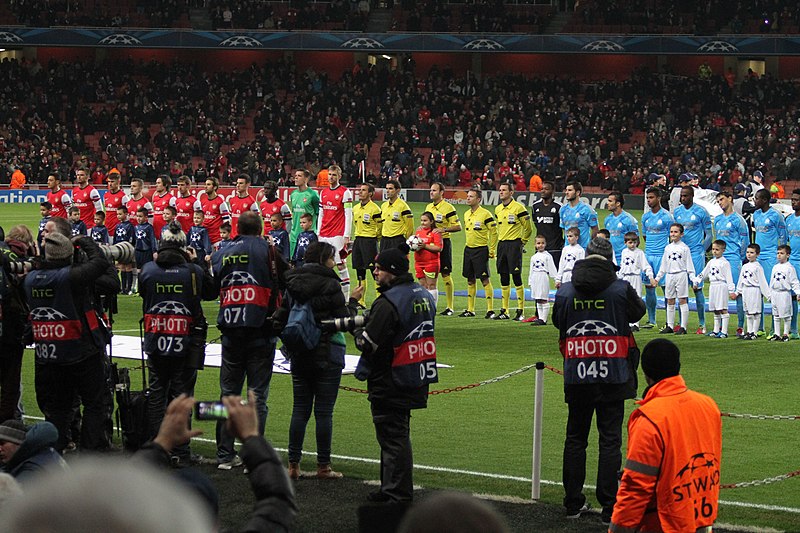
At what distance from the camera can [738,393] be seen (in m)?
13.8

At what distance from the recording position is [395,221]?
2048 cm

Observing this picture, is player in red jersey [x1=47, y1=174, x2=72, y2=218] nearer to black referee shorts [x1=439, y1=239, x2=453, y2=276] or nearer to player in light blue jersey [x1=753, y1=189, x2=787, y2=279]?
black referee shorts [x1=439, y1=239, x2=453, y2=276]

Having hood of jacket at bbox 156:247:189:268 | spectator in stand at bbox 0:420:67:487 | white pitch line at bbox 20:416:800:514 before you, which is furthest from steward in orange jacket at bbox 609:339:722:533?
hood of jacket at bbox 156:247:189:268

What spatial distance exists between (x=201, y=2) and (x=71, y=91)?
778 cm

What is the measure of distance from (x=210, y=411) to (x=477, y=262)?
16631mm

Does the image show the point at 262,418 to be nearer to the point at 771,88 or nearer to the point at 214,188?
the point at 214,188

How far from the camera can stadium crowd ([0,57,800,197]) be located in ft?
155

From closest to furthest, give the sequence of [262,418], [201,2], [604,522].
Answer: [604,522] → [262,418] → [201,2]

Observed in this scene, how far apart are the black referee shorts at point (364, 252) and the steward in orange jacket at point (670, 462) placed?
15063mm

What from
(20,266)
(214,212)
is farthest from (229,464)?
(214,212)

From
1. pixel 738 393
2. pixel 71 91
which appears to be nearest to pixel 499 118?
pixel 71 91

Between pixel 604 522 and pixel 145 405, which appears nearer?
pixel 604 522

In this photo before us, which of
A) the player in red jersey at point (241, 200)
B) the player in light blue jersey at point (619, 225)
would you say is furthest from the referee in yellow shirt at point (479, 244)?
the player in red jersey at point (241, 200)

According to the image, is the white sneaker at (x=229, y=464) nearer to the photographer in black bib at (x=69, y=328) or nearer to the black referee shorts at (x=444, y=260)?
the photographer in black bib at (x=69, y=328)
